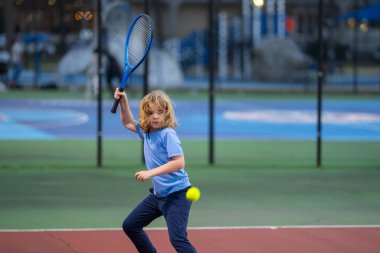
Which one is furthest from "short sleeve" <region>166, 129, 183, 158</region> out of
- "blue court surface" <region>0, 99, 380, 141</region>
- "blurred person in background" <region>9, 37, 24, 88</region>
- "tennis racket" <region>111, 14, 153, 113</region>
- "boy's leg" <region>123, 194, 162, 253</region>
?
"blurred person in background" <region>9, 37, 24, 88</region>

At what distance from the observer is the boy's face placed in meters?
6.48

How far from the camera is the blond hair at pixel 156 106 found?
21.2 feet

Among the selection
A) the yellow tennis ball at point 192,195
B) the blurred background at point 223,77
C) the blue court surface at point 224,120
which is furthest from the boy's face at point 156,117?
the blue court surface at point 224,120

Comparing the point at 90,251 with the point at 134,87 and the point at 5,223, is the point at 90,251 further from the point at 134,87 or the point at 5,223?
the point at 134,87

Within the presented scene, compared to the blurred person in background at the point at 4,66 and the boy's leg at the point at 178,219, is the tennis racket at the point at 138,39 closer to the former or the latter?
the boy's leg at the point at 178,219

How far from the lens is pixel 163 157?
656 cm

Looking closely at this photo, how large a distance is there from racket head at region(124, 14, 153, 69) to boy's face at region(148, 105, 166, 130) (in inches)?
31.4

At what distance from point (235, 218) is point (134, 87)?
2081cm

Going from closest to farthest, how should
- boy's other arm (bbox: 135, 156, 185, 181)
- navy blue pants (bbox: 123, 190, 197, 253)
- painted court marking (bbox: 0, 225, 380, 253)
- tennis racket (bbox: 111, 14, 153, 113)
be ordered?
boy's other arm (bbox: 135, 156, 185, 181), navy blue pants (bbox: 123, 190, 197, 253), tennis racket (bbox: 111, 14, 153, 113), painted court marking (bbox: 0, 225, 380, 253)

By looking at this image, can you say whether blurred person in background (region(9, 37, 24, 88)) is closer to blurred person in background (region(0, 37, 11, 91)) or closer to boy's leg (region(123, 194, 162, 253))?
blurred person in background (region(0, 37, 11, 91))

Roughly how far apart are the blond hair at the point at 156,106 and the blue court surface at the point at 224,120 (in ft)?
35.6

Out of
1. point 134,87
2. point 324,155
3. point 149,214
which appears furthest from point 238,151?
point 134,87

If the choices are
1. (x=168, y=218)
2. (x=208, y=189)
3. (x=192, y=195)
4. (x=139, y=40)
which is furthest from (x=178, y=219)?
(x=208, y=189)

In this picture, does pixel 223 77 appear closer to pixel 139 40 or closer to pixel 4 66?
pixel 4 66
